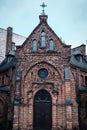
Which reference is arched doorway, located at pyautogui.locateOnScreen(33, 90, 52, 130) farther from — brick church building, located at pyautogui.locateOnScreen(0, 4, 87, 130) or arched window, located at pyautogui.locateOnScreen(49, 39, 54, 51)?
arched window, located at pyautogui.locateOnScreen(49, 39, 54, 51)

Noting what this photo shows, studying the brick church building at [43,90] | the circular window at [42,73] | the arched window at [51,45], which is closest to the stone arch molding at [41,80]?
the brick church building at [43,90]

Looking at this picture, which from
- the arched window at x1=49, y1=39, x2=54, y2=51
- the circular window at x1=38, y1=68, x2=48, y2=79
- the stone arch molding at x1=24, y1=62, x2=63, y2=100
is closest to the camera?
the stone arch molding at x1=24, y1=62, x2=63, y2=100

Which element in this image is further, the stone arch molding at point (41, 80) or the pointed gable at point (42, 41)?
the pointed gable at point (42, 41)

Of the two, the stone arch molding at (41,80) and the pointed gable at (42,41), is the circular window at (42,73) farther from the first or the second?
the pointed gable at (42,41)

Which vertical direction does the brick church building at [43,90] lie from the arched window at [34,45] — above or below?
below

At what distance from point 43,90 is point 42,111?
8.14 feet

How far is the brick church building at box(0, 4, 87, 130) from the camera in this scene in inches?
1050

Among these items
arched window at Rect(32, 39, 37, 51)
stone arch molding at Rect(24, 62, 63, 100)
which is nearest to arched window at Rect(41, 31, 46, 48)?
arched window at Rect(32, 39, 37, 51)

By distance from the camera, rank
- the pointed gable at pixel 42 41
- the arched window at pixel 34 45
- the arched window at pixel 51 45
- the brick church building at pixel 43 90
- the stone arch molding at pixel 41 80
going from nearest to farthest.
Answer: the brick church building at pixel 43 90 < the stone arch molding at pixel 41 80 < the pointed gable at pixel 42 41 < the arched window at pixel 51 45 < the arched window at pixel 34 45

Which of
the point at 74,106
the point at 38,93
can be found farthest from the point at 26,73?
the point at 74,106

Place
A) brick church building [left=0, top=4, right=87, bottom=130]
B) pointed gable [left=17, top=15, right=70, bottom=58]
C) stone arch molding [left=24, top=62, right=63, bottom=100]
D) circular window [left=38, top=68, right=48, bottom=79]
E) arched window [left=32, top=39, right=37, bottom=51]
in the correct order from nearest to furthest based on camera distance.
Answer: brick church building [left=0, top=4, right=87, bottom=130] → stone arch molding [left=24, top=62, right=63, bottom=100] → circular window [left=38, top=68, right=48, bottom=79] → pointed gable [left=17, top=15, right=70, bottom=58] → arched window [left=32, top=39, right=37, bottom=51]

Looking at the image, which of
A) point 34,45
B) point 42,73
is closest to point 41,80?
point 42,73

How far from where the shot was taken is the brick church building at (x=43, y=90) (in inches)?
1050

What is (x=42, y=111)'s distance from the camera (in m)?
27.3
